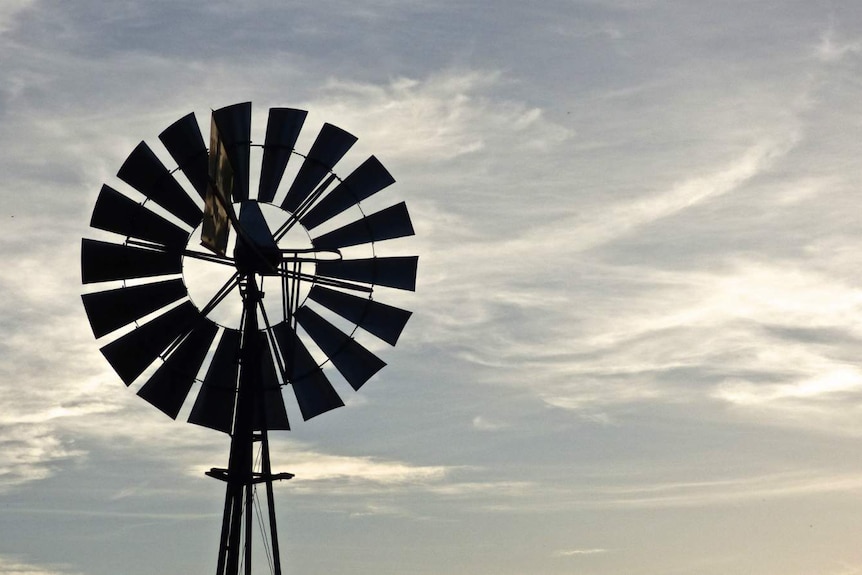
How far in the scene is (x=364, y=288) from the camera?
21.6 m

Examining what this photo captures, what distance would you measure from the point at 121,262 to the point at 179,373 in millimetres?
2126

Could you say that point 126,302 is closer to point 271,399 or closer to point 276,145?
point 271,399

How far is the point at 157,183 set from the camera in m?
20.7

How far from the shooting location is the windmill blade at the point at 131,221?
798 inches

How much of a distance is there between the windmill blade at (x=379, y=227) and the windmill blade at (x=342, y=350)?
146cm

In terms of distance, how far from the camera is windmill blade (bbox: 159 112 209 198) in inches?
814

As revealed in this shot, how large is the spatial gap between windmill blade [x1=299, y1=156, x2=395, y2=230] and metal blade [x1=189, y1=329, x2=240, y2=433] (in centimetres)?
255

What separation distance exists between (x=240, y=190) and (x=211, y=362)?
300cm

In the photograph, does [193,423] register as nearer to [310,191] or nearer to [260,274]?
[260,274]

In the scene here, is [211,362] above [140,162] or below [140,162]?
below

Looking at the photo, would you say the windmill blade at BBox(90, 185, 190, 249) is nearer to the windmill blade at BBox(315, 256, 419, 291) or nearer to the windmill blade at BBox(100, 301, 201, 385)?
the windmill blade at BBox(100, 301, 201, 385)

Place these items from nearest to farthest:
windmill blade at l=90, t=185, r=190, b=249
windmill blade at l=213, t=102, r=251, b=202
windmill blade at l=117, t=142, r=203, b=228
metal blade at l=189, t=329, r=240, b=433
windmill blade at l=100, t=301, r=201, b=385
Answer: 1. windmill blade at l=90, t=185, r=190, b=249
2. windmill blade at l=117, t=142, r=203, b=228
3. windmill blade at l=100, t=301, r=201, b=385
4. windmill blade at l=213, t=102, r=251, b=202
5. metal blade at l=189, t=329, r=240, b=433

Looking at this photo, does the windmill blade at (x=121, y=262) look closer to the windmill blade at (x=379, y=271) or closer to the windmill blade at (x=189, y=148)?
the windmill blade at (x=189, y=148)

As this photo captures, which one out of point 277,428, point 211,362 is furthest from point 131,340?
point 277,428
